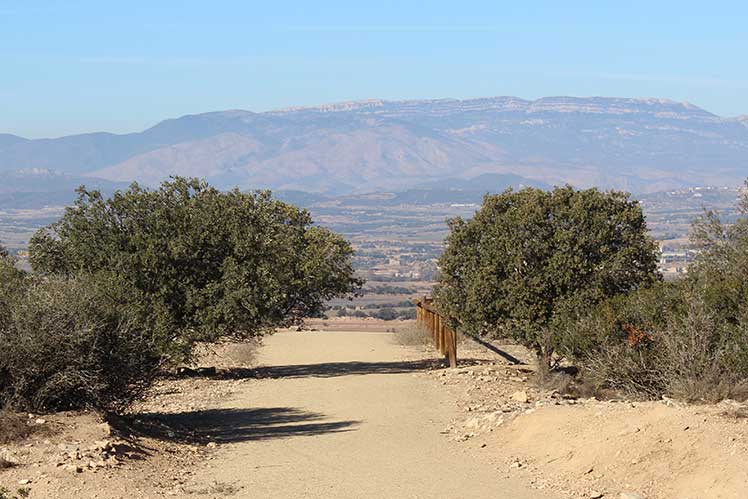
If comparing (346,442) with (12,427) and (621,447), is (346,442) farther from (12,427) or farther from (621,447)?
(12,427)

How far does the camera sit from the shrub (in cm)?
1578

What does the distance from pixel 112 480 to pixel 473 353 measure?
22.8 meters

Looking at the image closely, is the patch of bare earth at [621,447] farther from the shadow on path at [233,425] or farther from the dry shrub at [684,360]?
the shadow on path at [233,425]

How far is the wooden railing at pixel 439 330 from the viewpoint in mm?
29109

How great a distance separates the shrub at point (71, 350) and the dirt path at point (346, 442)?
5.91 feet

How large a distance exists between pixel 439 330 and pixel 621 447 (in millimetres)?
18857

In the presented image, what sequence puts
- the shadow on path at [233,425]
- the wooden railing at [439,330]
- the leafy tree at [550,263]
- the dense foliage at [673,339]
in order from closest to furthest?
the dense foliage at [673,339]
the shadow on path at [233,425]
the leafy tree at [550,263]
the wooden railing at [439,330]

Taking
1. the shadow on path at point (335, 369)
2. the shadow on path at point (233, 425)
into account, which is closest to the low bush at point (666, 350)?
the shadow on path at point (233, 425)

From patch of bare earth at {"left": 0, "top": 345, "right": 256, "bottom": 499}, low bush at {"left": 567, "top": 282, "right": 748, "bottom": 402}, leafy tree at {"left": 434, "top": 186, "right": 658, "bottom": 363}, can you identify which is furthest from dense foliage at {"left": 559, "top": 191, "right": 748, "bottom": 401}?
patch of bare earth at {"left": 0, "top": 345, "right": 256, "bottom": 499}

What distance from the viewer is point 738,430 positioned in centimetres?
1413

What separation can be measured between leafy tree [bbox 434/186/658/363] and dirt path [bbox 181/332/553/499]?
2.13 meters

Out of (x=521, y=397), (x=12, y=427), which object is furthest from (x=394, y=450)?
(x=12, y=427)

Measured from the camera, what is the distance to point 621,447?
46.8ft

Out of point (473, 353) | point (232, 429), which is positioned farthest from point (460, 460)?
point (473, 353)
